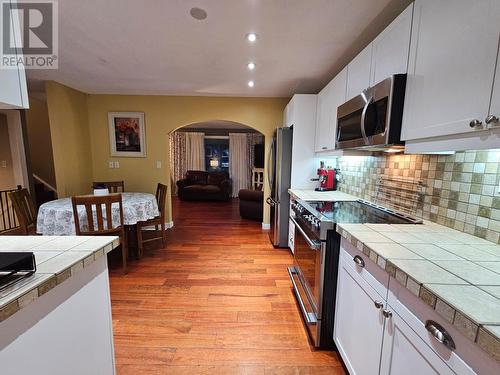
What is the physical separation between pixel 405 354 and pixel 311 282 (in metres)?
0.86

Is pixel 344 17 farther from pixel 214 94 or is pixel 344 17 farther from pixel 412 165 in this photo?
pixel 214 94

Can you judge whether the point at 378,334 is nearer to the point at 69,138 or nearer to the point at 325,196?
the point at 325,196

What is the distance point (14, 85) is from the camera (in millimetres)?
737

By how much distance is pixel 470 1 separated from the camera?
87 centimetres

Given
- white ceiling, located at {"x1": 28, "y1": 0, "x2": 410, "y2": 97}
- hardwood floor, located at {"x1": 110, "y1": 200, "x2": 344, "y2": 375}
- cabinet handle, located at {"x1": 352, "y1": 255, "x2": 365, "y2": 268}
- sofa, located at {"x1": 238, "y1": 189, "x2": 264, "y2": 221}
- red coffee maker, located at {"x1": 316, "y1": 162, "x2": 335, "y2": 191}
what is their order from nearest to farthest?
1. cabinet handle, located at {"x1": 352, "y1": 255, "x2": 365, "y2": 268}
2. hardwood floor, located at {"x1": 110, "y1": 200, "x2": 344, "y2": 375}
3. white ceiling, located at {"x1": 28, "y1": 0, "x2": 410, "y2": 97}
4. red coffee maker, located at {"x1": 316, "y1": 162, "x2": 335, "y2": 191}
5. sofa, located at {"x1": 238, "y1": 189, "x2": 264, "y2": 221}

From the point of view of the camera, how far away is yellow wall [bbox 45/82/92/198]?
3.25m

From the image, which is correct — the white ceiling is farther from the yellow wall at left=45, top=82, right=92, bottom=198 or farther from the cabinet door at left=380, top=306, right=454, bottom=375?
the cabinet door at left=380, top=306, right=454, bottom=375

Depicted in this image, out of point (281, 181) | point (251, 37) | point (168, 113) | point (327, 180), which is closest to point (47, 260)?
point (251, 37)

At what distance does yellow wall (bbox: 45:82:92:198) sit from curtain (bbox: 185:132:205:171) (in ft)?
12.3

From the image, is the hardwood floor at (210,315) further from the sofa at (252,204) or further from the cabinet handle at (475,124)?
the cabinet handle at (475,124)

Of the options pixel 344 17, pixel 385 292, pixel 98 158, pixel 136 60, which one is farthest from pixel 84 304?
pixel 98 158

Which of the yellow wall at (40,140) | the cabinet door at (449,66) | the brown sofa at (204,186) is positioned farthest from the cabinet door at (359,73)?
the yellow wall at (40,140)

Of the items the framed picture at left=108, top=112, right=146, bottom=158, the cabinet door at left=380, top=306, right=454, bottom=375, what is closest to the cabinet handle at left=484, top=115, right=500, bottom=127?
the cabinet door at left=380, top=306, right=454, bottom=375

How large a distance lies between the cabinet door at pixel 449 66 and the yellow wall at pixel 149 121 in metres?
2.82
